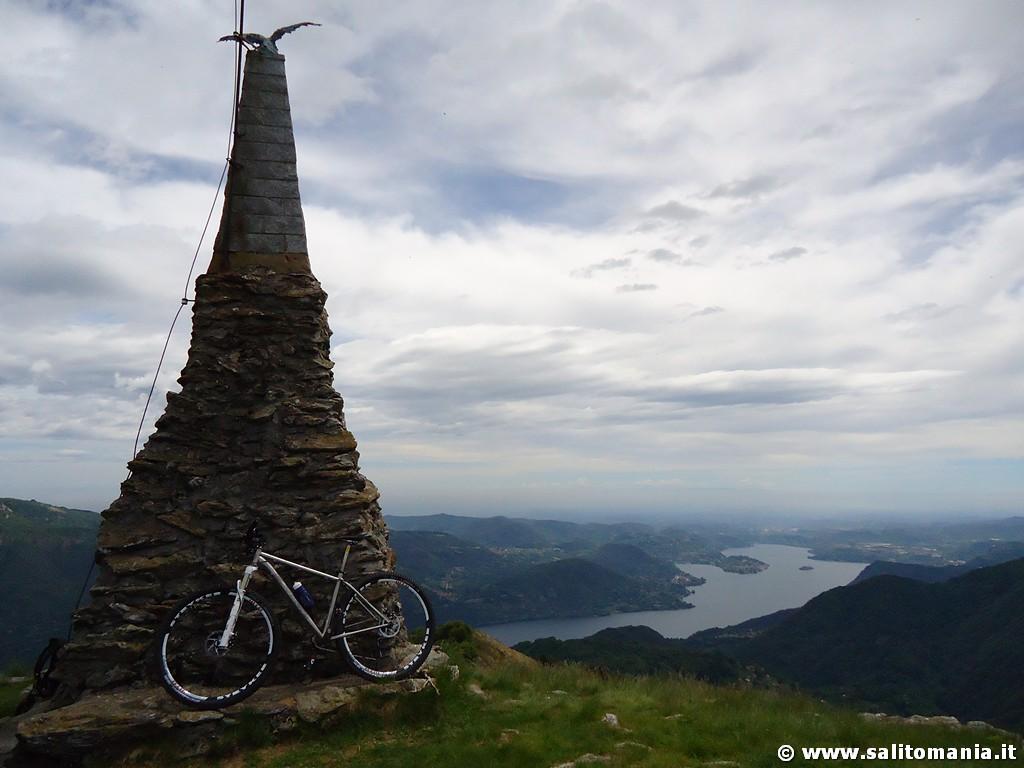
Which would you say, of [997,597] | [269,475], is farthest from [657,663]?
[997,597]

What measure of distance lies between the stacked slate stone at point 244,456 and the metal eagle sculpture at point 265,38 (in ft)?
2.48

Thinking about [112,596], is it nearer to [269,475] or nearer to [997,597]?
[269,475]

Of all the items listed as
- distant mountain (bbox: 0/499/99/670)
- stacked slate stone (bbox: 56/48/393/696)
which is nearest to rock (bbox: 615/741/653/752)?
stacked slate stone (bbox: 56/48/393/696)

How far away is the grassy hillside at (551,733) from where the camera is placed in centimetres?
764

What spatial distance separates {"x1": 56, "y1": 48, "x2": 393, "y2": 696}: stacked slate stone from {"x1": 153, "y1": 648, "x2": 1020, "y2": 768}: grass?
5.83 ft

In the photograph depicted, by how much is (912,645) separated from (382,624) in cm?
12377

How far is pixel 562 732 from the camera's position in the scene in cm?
836

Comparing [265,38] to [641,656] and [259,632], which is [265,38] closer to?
[259,632]

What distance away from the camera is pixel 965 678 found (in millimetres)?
81875

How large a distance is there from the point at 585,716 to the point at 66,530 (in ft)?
771

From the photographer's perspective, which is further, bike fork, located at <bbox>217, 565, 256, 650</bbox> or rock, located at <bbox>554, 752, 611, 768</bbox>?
bike fork, located at <bbox>217, 565, 256, 650</bbox>

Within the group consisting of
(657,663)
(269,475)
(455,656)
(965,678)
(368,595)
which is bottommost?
(965,678)

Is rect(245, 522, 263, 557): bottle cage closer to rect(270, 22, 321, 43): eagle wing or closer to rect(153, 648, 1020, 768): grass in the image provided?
rect(153, 648, 1020, 768): grass

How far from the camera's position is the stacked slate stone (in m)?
9.28
